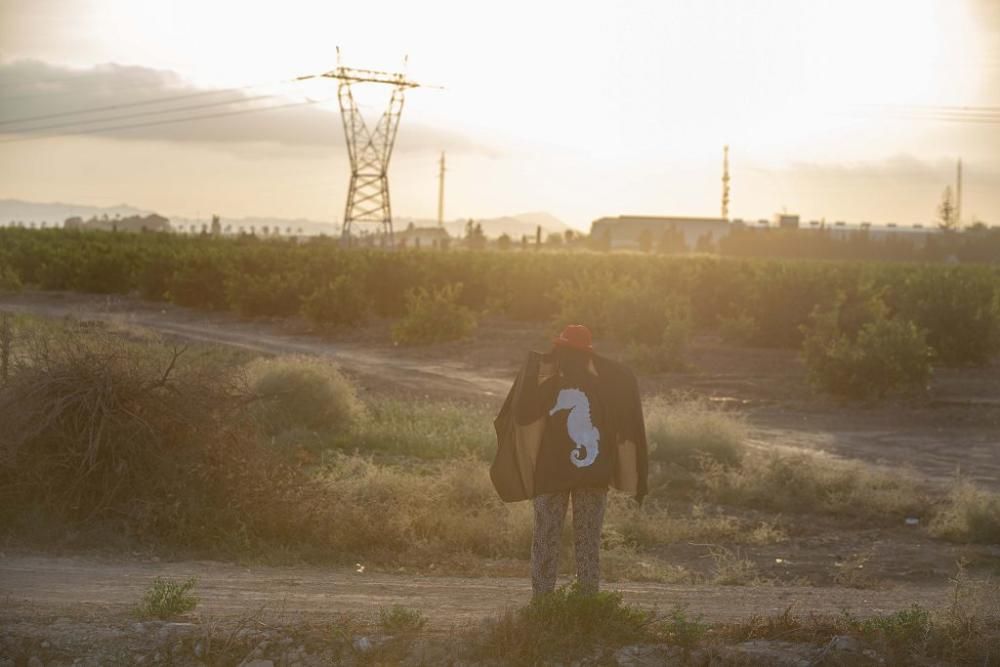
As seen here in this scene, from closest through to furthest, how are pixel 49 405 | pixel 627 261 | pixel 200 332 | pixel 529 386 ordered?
pixel 529 386
pixel 49 405
pixel 200 332
pixel 627 261

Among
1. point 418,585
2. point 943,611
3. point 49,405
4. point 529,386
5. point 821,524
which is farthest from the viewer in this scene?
point 821,524

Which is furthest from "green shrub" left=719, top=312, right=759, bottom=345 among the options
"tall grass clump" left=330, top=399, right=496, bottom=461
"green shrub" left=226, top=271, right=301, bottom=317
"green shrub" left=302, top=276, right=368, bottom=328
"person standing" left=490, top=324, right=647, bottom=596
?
"person standing" left=490, top=324, right=647, bottom=596

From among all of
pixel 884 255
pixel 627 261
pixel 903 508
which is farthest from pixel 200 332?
pixel 884 255

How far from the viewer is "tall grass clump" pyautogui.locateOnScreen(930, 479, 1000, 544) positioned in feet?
43.1

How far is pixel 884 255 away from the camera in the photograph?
256ft

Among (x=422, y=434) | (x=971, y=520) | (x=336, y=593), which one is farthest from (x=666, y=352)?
(x=336, y=593)

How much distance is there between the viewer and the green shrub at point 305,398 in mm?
17641

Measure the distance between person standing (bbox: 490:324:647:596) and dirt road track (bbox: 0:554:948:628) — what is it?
2.72 feet

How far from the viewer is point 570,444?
7062 mm

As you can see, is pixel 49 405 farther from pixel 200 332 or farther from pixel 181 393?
pixel 200 332

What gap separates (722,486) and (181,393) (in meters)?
7.06

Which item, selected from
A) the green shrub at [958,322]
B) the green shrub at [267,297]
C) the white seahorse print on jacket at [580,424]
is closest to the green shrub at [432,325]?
the green shrub at [267,297]

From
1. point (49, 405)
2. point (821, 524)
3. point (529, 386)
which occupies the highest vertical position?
point (529, 386)

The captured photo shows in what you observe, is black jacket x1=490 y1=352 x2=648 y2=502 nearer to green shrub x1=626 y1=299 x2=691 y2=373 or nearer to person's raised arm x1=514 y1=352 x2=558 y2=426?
person's raised arm x1=514 y1=352 x2=558 y2=426
